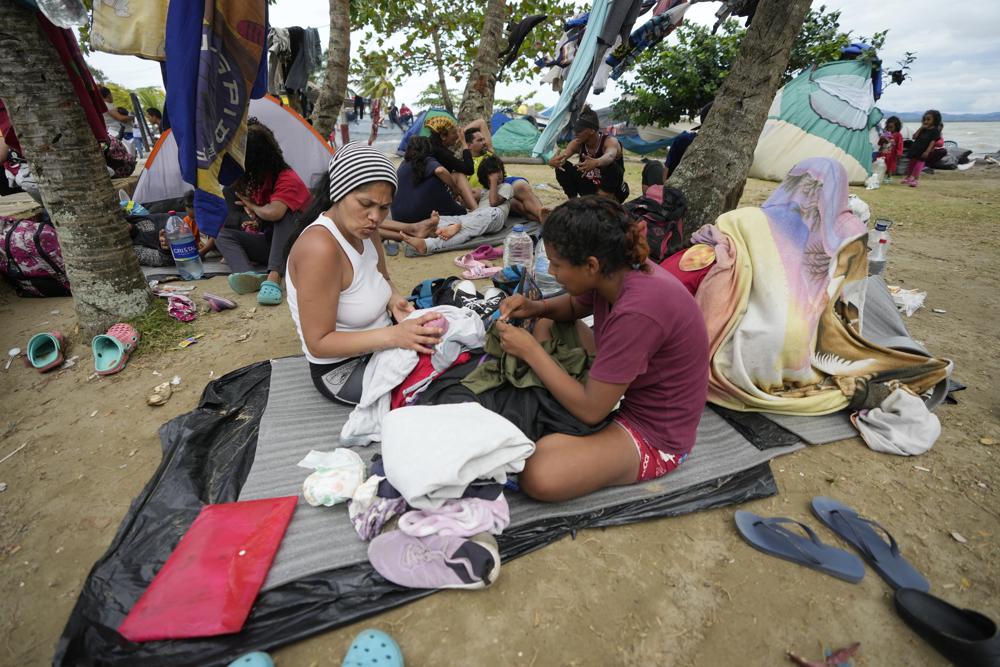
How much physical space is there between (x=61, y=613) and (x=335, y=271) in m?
1.54

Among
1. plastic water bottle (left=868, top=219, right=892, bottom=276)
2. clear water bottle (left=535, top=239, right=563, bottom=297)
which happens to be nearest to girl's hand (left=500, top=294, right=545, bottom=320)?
clear water bottle (left=535, top=239, right=563, bottom=297)

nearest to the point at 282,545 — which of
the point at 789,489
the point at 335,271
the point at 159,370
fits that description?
the point at 335,271

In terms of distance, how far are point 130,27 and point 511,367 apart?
2607 millimetres

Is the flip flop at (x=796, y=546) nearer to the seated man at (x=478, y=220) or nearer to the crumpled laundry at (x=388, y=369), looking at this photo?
the crumpled laundry at (x=388, y=369)

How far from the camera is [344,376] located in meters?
2.33

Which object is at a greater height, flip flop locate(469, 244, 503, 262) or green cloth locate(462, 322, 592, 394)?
green cloth locate(462, 322, 592, 394)

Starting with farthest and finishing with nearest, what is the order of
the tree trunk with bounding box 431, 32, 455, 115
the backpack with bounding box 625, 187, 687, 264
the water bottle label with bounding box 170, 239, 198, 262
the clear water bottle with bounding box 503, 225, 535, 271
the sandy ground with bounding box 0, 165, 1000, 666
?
the tree trunk with bounding box 431, 32, 455, 115, the clear water bottle with bounding box 503, 225, 535, 271, the water bottle label with bounding box 170, 239, 198, 262, the backpack with bounding box 625, 187, 687, 264, the sandy ground with bounding box 0, 165, 1000, 666

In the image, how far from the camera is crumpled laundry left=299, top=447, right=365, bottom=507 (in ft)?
6.11

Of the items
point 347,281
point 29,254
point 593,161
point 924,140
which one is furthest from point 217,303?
point 924,140

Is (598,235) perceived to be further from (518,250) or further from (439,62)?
(439,62)

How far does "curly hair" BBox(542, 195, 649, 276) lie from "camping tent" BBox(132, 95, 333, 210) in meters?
4.54

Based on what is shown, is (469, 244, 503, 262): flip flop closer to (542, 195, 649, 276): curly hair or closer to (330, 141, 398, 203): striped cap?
(330, 141, 398, 203): striped cap

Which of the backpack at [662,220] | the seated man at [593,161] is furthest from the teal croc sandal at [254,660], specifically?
the seated man at [593,161]

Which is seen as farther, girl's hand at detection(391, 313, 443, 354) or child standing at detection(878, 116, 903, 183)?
child standing at detection(878, 116, 903, 183)
